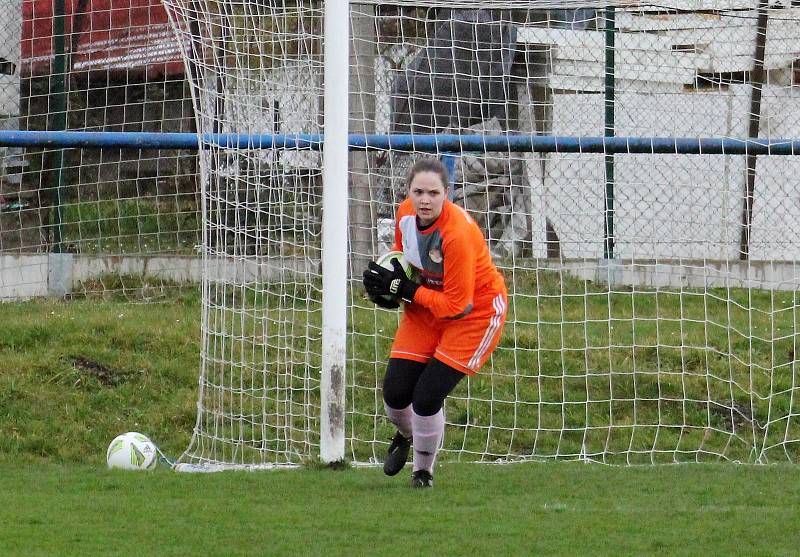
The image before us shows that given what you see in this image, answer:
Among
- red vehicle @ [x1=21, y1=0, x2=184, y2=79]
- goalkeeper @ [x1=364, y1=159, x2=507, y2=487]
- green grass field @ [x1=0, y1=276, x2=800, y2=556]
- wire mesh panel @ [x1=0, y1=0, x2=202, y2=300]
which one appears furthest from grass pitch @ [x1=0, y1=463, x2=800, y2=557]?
red vehicle @ [x1=21, y1=0, x2=184, y2=79]

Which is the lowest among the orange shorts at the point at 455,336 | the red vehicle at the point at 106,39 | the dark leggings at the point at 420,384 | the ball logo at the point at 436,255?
the dark leggings at the point at 420,384

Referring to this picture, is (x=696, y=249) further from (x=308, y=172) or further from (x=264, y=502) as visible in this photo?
(x=264, y=502)

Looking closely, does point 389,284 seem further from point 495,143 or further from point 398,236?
point 495,143

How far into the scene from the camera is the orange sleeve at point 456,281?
621cm

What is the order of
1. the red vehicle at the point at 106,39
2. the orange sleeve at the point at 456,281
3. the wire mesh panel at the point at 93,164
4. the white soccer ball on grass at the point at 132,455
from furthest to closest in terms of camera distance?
the red vehicle at the point at 106,39, the wire mesh panel at the point at 93,164, the white soccer ball on grass at the point at 132,455, the orange sleeve at the point at 456,281

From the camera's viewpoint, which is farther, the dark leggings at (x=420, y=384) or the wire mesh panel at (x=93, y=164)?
the wire mesh panel at (x=93, y=164)

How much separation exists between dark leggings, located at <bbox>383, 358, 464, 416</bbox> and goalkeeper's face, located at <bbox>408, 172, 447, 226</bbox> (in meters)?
0.74

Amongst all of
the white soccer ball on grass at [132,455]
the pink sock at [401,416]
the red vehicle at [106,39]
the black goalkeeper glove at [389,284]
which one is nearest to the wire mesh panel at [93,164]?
the red vehicle at [106,39]

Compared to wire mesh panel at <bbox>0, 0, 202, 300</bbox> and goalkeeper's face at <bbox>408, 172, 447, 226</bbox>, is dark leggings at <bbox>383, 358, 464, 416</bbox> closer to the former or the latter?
goalkeeper's face at <bbox>408, 172, 447, 226</bbox>

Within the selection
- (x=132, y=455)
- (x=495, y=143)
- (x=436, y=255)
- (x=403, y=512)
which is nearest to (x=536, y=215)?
(x=495, y=143)

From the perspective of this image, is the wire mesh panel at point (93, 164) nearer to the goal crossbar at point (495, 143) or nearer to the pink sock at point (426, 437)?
the goal crossbar at point (495, 143)

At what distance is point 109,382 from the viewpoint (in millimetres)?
9969

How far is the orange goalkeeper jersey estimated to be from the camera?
6.22 metres

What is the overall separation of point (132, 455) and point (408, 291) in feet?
7.09
